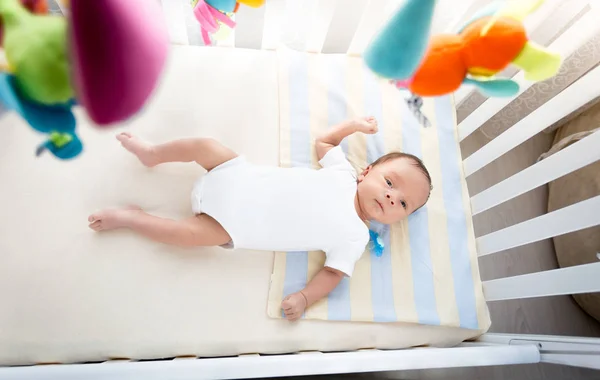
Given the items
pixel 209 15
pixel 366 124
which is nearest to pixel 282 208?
pixel 366 124

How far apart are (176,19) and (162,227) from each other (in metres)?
0.52

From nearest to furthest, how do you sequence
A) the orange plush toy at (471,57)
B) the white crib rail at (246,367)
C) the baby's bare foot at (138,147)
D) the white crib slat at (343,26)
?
the orange plush toy at (471,57)
the white crib rail at (246,367)
the baby's bare foot at (138,147)
the white crib slat at (343,26)

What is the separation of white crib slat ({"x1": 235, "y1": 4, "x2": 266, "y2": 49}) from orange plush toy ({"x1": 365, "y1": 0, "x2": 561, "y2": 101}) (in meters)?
0.74

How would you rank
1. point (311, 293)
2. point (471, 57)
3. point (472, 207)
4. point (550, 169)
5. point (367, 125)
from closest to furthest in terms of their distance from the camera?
point (471, 57)
point (550, 169)
point (311, 293)
point (367, 125)
point (472, 207)

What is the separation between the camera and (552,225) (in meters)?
0.95

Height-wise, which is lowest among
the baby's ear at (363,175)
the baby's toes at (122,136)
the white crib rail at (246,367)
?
the white crib rail at (246,367)

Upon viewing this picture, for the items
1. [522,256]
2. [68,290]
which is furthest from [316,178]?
[522,256]

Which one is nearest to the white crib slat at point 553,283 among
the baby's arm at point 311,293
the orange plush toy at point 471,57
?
the baby's arm at point 311,293

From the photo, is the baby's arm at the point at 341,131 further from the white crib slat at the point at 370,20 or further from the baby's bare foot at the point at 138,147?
the baby's bare foot at the point at 138,147

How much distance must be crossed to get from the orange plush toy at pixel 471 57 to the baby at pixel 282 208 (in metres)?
0.56

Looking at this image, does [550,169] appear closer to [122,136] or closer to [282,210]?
[282,210]

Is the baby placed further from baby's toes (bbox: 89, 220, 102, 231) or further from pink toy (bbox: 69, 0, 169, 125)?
pink toy (bbox: 69, 0, 169, 125)

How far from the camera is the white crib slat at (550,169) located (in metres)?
0.88

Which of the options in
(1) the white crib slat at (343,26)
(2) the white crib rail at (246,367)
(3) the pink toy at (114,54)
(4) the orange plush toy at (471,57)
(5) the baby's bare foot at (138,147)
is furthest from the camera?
(1) the white crib slat at (343,26)
